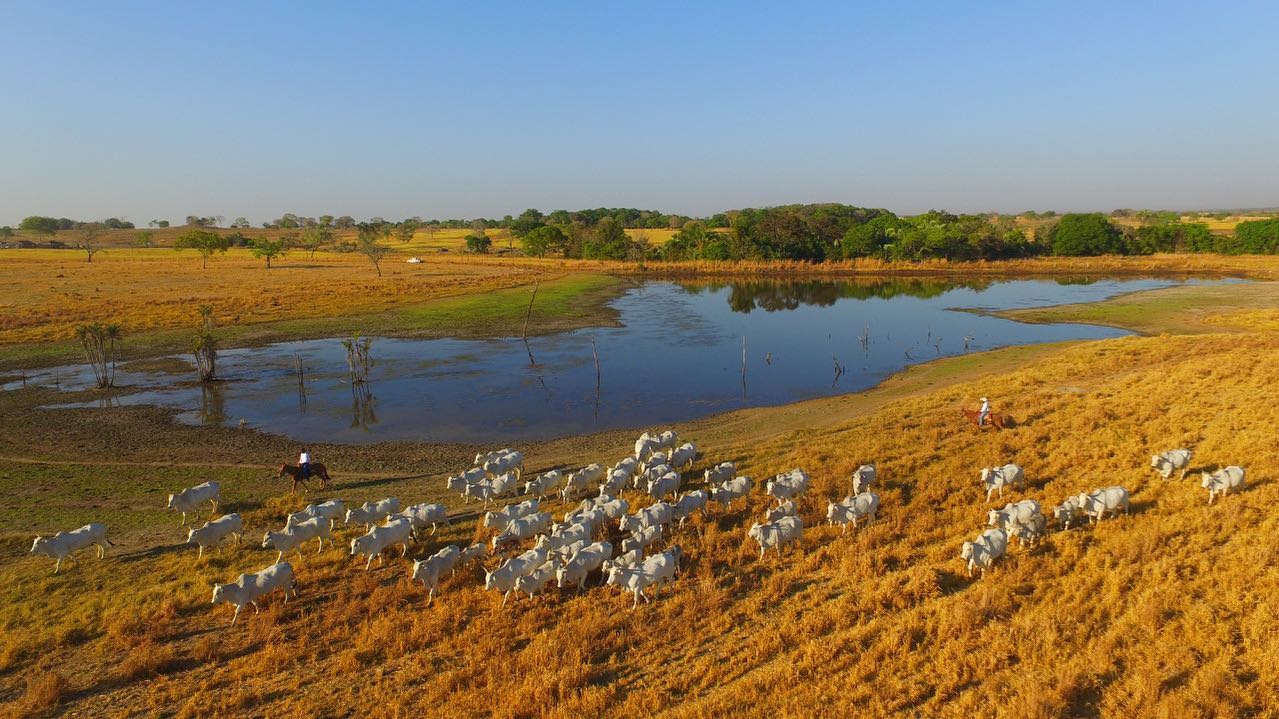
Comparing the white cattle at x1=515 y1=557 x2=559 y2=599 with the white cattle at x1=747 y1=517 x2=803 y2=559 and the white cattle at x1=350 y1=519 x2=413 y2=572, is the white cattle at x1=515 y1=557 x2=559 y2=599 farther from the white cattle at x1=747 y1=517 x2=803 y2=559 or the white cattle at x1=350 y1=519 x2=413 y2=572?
the white cattle at x1=747 y1=517 x2=803 y2=559

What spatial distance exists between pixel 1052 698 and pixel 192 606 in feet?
39.6

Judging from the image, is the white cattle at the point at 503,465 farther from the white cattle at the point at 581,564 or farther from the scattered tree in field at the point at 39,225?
the scattered tree in field at the point at 39,225

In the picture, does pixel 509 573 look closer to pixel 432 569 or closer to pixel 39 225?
pixel 432 569

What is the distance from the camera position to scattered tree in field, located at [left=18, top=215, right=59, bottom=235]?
15782 centimetres

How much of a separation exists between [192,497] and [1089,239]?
111 metres

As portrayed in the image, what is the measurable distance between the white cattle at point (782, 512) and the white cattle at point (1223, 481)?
6.70m

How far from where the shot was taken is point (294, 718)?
7.88 meters

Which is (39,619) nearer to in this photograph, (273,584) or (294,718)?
(273,584)

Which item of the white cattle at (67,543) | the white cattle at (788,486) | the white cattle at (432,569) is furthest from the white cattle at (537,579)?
the white cattle at (67,543)

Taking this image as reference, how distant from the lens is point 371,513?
46.1 feet

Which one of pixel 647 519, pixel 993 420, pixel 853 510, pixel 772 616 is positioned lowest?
pixel 772 616

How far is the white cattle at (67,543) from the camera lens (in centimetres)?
1239

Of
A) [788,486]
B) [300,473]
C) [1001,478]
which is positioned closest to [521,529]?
[788,486]

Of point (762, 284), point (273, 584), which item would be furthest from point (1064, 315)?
point (273, 584)
